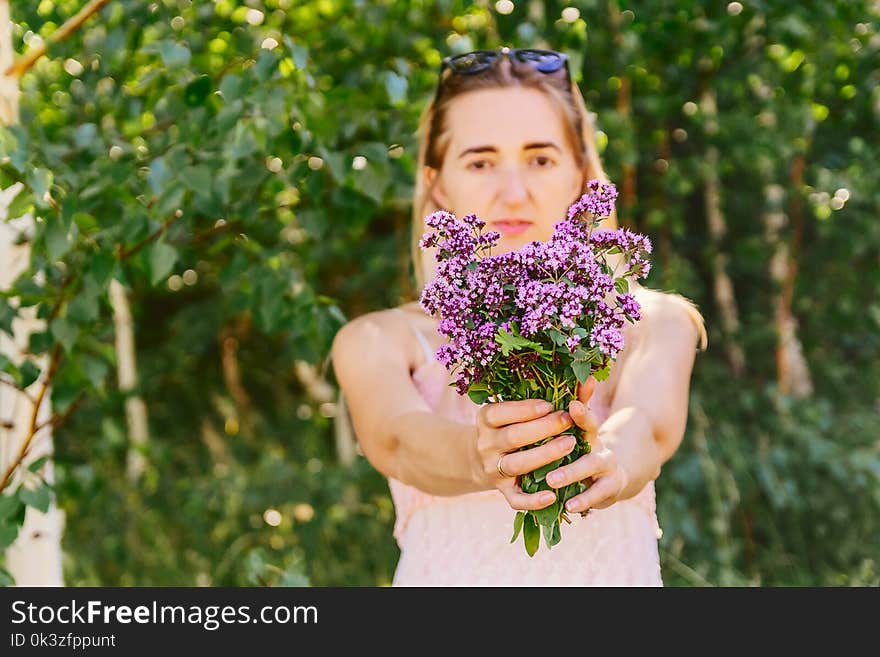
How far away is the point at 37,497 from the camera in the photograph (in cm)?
219

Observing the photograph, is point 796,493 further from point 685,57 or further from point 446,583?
point 446,583

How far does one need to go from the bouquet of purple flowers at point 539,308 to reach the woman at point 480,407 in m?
0.30

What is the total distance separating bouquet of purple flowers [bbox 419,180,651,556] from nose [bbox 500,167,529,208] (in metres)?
0.45

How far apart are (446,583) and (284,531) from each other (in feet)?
9.36

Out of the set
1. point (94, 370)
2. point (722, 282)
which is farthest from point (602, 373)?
point (722, 282)

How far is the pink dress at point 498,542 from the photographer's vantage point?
1.88m

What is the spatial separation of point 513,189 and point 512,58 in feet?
1.05

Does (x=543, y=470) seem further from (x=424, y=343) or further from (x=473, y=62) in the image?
(x=473, y=62)

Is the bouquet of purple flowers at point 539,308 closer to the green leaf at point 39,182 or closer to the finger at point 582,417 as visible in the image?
the finger at point 582,417

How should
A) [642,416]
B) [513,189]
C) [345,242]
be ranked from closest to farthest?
[642,416], [513,189], [345,242]

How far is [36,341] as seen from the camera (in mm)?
2502

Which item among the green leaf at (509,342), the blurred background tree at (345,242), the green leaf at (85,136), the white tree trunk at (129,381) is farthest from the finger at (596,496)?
the white tree trunk at (129,381)

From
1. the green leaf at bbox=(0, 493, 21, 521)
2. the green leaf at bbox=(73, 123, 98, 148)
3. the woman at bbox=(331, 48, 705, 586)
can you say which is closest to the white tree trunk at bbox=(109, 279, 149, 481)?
the green leaf at bbox=(73, 123, 98, 148)
